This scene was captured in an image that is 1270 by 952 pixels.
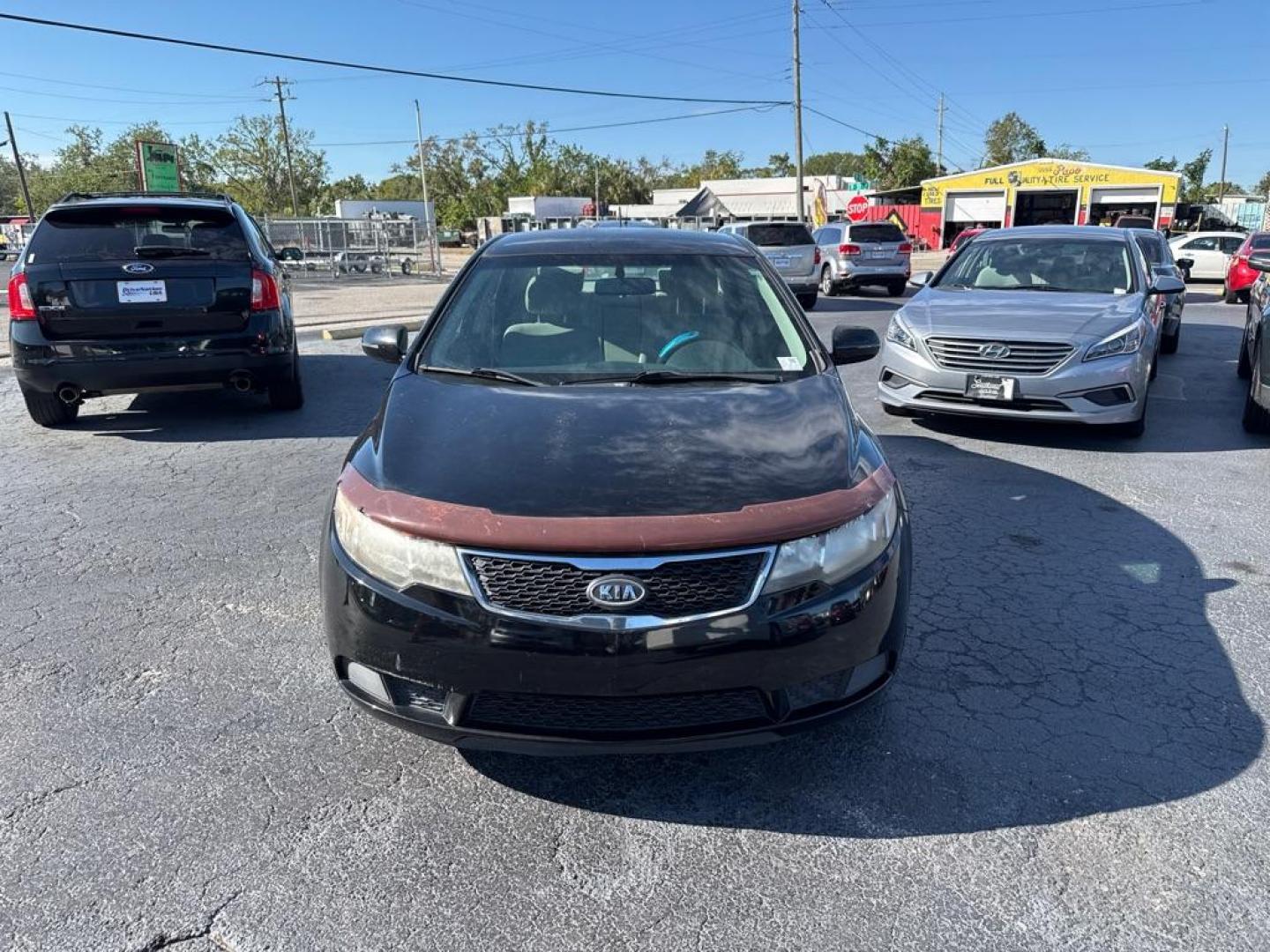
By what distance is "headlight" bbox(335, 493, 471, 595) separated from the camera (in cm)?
224

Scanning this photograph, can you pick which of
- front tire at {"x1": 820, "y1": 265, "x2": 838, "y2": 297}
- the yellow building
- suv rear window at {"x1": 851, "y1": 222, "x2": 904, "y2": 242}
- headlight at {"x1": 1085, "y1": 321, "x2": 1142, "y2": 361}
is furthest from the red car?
the yellow building

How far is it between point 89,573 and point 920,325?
566 cm

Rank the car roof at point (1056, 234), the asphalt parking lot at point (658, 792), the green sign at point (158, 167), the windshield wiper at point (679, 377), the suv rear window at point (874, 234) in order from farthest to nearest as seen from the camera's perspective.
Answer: the green sign at point (158, 167) < the suv rear window at point (874, 234) < the car roof at point (1056, 234) < the windshield wiper at point (679, 377) < the asphalt parking lot at point (658, 792)

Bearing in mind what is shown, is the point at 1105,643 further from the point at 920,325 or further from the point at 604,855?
the point at 920,325

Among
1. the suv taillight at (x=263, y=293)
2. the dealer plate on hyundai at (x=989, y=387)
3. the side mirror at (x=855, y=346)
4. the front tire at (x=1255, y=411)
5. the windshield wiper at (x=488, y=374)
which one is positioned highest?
the suv taillight at (x=263, y=293)

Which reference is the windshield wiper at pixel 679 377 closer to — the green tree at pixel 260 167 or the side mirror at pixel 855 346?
the side mirror at pixel 855 346

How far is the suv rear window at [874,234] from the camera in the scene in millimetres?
19359

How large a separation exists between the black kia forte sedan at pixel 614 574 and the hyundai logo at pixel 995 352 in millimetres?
3775

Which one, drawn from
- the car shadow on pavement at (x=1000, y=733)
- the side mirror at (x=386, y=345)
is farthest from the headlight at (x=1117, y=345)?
the side mirror at (x=386, y=345)

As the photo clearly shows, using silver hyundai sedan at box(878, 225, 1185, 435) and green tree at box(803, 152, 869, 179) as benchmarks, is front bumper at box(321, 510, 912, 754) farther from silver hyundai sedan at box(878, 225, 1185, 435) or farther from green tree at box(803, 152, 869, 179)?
green tree at box(803, 152, 869, 179)

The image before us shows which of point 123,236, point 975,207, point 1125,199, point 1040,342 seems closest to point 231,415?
point 123,236

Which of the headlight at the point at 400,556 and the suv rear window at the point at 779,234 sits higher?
the suv rear window at the point at 779,234

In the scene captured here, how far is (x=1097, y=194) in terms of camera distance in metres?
42.7

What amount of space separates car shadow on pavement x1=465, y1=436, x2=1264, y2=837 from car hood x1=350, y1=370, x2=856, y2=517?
33.9 inches
